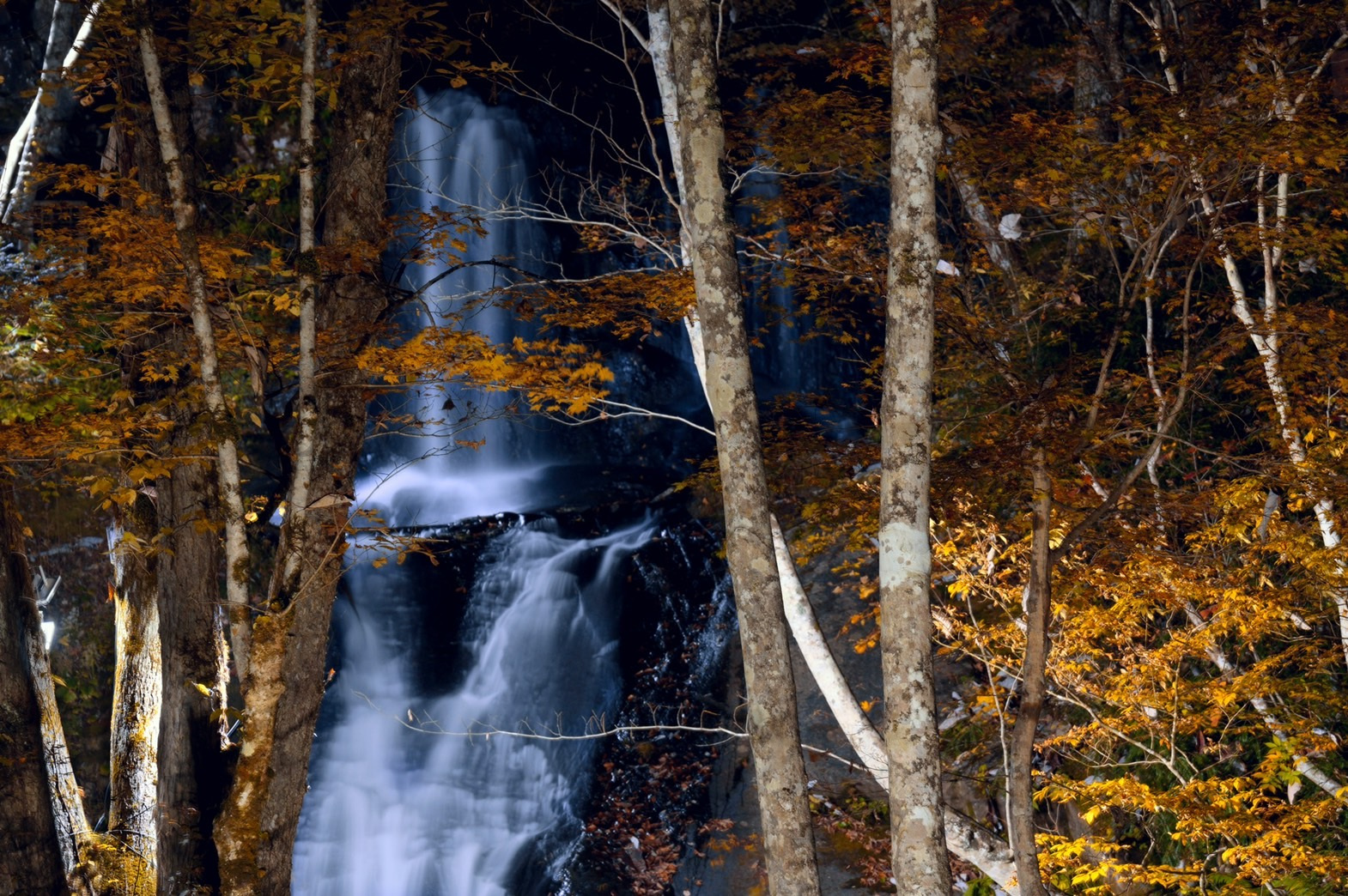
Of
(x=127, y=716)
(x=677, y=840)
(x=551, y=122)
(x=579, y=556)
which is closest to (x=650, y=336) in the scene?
(x=551, y=122)

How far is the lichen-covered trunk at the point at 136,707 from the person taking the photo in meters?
7.32

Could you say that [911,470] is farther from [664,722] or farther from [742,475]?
[664,722]

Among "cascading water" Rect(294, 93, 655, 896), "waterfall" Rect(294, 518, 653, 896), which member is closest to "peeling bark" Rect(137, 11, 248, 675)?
"cascading water" Rect(294, 93, 655, 896)

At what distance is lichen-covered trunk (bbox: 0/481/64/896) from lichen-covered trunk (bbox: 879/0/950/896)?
4.91 m

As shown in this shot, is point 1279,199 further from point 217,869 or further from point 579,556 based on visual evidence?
point 579,556

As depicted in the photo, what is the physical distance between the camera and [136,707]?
7.72 m

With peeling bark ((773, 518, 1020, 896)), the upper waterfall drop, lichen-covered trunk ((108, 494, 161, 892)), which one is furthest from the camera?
the upper waterfall drop

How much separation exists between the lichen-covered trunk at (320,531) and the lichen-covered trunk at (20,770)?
4.67 feet

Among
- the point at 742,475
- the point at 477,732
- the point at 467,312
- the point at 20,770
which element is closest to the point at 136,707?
the point at 20,770

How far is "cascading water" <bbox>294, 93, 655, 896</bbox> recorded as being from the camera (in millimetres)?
10656

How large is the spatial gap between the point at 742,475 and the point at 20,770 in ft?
15.2

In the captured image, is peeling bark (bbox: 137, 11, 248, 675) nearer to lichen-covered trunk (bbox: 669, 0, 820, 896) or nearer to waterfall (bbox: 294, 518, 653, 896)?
lichen-covered trunk (bbox: 669, 0, 820, 896)

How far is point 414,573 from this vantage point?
511 inches

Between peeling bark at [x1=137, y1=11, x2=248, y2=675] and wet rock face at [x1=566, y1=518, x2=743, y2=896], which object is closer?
peeling bark at [x1=137, y1=11, x2=248, y2=675]
